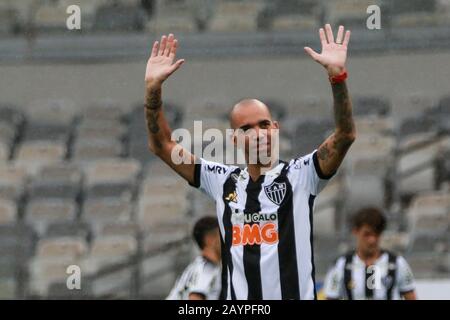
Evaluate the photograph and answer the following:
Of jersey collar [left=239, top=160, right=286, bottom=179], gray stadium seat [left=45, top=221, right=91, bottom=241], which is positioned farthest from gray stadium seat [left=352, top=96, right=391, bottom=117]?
jersey collar [left=239, top=160, right=286, bottom=179]

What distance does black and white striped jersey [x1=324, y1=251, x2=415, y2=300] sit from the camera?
8203mm

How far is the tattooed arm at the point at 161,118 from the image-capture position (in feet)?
19.1

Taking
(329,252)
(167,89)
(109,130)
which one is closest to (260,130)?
(329,252)

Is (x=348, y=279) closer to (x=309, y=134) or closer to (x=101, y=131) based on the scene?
(x=309, y=134)

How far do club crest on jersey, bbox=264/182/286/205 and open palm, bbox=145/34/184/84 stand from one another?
2.27ft

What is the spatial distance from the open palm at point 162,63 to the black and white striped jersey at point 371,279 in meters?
2.93

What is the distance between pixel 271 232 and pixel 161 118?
0.76 m

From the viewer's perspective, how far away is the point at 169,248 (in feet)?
37.9

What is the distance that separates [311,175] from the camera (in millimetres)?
5703

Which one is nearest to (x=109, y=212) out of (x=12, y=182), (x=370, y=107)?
(x=12, y=182)

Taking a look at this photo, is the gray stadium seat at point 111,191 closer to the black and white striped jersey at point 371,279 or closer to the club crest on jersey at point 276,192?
the black and white striped jersey at point 371,279

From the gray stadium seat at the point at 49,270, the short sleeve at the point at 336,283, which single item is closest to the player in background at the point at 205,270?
the short sleeve at the point at 336,283

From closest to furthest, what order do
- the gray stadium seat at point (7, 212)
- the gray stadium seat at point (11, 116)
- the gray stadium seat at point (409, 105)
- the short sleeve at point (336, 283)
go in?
the short sleeve at point (336, 283), the gray stadium seat at point (7, 212), the gray stadium seat at point (409, 105), the gray stadium seat at point (11, 116)
